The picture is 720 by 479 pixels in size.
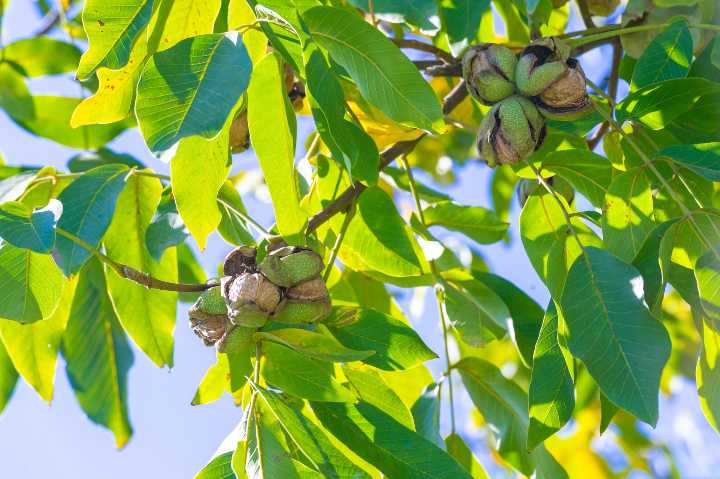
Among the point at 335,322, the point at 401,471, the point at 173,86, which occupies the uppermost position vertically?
the point at 173,86

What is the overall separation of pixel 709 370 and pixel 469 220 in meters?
0.70

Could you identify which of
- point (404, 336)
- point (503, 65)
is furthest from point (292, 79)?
point (404, 336)

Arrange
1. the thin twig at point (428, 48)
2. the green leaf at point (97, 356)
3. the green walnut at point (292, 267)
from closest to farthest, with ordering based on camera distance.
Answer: the green walnut at point (292, 267)
the thin twig at point (428, 48)
the green leaf at point (97, 356)

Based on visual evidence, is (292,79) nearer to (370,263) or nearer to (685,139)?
(370,263)

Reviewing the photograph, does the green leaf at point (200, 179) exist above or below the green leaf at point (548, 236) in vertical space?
above

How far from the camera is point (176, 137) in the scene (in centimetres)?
118

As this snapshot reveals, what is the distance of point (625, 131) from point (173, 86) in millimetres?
802

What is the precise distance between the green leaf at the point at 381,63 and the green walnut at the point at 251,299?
298 millimetres

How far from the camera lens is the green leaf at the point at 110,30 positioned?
1.32 metres

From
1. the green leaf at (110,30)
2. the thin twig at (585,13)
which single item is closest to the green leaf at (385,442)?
the green leaf at (110,30)

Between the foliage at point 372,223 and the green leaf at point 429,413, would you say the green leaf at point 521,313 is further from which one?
the green leaf at point 429,413

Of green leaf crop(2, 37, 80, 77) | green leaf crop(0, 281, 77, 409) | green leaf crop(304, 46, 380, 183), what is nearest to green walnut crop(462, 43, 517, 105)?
green leaf crop(304, 46, 380, 183)

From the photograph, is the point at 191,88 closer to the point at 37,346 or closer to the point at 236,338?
the point at 236,338

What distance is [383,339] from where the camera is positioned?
1.49 m
